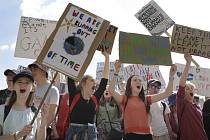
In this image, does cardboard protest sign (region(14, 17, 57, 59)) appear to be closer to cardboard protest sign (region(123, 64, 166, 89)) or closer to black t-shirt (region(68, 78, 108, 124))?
black t-shirt (region(68, 78, 108, 124))

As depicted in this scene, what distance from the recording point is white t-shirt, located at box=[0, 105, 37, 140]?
4133 mm

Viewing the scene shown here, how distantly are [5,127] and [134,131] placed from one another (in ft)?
7.00

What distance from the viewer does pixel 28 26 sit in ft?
27.1

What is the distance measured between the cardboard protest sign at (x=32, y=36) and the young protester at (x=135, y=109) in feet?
7.66

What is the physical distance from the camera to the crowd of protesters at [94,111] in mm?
4242

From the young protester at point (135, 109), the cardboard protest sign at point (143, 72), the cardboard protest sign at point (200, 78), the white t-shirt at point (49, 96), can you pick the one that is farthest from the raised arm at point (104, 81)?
the cardboard protest sign at point (200, 78)

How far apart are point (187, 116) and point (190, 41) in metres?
1.22

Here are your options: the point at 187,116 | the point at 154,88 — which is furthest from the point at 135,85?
the point at 154,88

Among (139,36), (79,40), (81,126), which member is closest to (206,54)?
(139,36)

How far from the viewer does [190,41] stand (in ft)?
23.1

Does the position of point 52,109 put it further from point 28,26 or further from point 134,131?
point 28,26

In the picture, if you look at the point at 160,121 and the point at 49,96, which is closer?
the point at 49,96

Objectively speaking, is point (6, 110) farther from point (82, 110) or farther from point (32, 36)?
point (32, 36)

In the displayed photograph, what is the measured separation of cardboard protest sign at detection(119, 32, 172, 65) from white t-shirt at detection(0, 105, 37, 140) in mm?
2431
